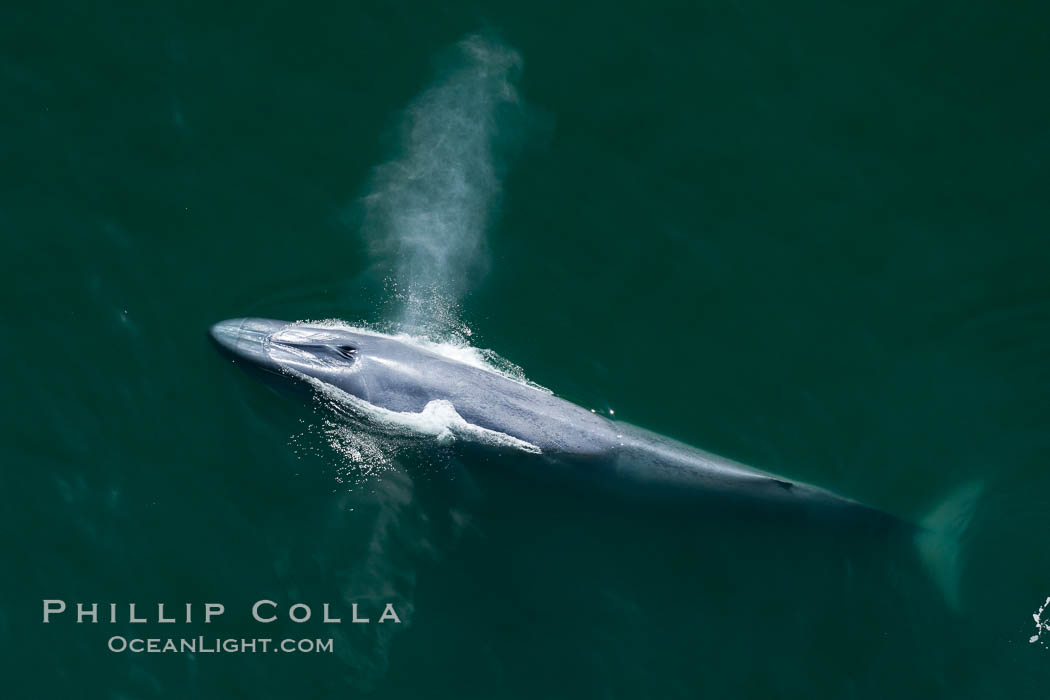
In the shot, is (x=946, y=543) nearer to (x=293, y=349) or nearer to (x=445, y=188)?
(x=445, y=188)

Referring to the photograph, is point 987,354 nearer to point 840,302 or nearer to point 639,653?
point 840,302

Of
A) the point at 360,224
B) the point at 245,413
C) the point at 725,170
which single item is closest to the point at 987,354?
the point at 725,170

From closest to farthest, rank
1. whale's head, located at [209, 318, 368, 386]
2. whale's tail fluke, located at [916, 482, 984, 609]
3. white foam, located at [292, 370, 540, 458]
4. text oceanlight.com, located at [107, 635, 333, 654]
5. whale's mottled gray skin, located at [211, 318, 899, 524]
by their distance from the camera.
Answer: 1. text oceanlight.com, located at [107, 635, 333, 654]
2. whale's tail fluke, located at [916, 482, 984, 609]
3. whale's mottled gray skin, located at [211, 318, 899, 524]
4. white foam, located at [292, 370, 540, 458]
5. whale's head, located at [209, 318, 368, 386]

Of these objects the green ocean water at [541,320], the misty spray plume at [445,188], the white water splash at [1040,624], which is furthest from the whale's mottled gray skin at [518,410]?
the white water splash at [1040,624]

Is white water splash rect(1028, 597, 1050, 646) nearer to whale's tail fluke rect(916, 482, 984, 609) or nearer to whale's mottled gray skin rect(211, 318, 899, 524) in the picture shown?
whale's tail fluke rect(916, 482, 984, 609)

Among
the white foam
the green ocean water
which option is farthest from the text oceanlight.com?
the white foam

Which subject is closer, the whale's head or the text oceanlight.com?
the text oceanlight.com

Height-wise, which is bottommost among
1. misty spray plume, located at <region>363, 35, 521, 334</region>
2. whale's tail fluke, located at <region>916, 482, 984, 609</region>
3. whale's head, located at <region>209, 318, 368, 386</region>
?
whale's tail fluke, located at <region>916, 482, 984, 609</region>
